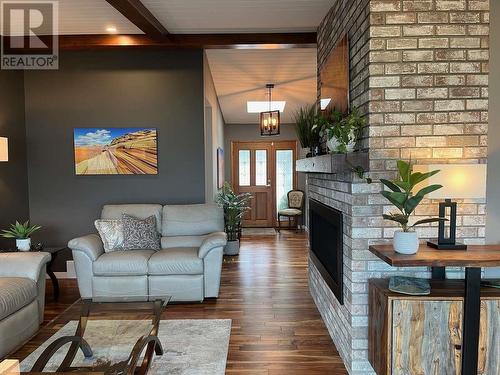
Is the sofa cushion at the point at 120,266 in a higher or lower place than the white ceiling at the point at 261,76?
lower

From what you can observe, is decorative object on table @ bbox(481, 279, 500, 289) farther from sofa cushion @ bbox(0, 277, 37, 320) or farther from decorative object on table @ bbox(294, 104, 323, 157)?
sofa cushion @ bbox(0, 277, 37, 320)

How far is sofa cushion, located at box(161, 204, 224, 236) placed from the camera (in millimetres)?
4273

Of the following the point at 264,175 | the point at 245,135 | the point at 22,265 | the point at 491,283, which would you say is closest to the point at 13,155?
the point at 22,265

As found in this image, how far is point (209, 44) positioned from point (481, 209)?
128 inches

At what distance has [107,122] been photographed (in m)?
4.66

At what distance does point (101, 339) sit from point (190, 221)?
80.4 inches

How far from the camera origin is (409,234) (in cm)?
206

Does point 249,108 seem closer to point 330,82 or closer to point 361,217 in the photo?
point 330,82

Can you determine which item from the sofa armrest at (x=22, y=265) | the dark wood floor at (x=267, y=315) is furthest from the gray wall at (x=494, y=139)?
the sofa armrest at (x=22, y=265)

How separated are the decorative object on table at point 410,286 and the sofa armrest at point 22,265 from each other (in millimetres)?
2801

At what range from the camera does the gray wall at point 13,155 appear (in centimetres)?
417

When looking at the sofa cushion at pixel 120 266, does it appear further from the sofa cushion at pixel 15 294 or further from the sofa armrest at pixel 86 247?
the sofa cushion at pixel 15 294

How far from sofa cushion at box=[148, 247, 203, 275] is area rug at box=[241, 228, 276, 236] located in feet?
13.2

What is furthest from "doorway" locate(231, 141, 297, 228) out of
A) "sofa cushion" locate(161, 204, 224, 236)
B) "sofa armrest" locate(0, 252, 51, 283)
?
"sofa armrest" locate(0, 252, 51, 283)
